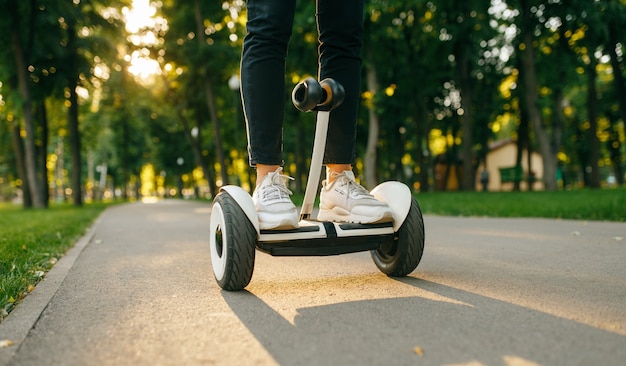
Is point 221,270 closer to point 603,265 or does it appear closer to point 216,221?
point 216,221

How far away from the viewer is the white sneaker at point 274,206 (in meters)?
2.19

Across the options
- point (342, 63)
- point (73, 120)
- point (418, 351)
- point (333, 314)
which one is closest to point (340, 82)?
point (342, 63)

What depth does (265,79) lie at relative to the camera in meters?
2.38

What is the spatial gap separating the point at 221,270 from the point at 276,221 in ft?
1.17

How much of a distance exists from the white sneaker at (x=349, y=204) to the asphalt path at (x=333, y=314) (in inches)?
12.1

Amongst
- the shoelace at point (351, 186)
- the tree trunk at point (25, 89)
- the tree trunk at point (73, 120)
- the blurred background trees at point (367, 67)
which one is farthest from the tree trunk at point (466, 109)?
the shoelace at point (351, 186)

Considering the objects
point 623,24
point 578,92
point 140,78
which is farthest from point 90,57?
point 578,92

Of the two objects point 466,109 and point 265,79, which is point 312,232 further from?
point 466,109

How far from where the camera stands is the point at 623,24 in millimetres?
15516

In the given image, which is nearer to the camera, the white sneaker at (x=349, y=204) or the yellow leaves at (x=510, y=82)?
the white sneaker at (x=349, y=204)

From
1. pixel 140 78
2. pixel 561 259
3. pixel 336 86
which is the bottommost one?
pixel 561 259

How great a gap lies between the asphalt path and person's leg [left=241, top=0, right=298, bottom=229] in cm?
54

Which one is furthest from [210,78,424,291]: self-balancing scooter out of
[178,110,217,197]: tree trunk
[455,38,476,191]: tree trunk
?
[178,110,217,197]: tree trunk

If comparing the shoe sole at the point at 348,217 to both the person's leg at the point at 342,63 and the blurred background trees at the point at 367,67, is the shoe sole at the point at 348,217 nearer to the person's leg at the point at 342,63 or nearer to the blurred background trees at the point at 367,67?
the person's leg at the point at 342,63
